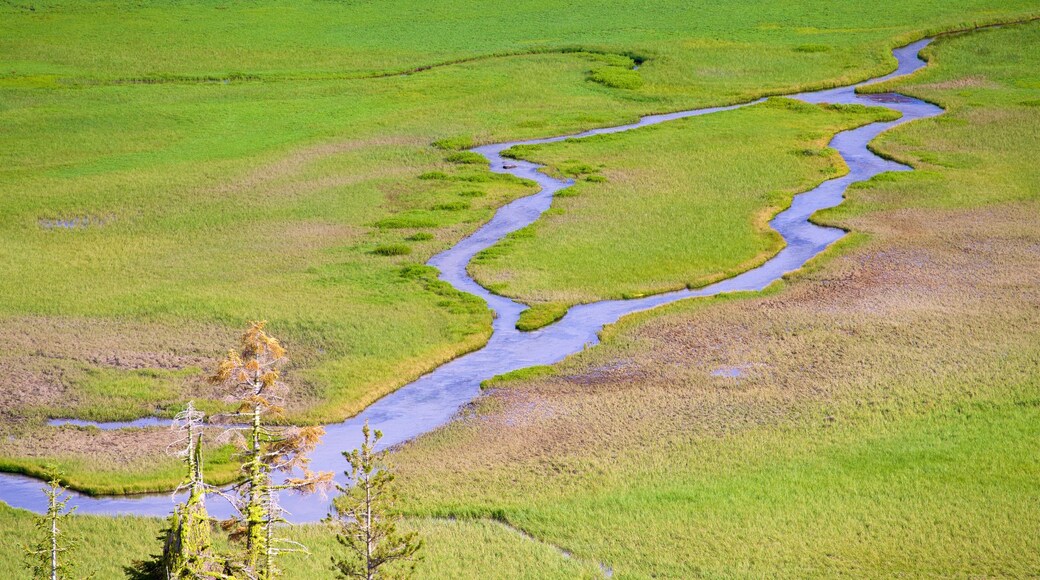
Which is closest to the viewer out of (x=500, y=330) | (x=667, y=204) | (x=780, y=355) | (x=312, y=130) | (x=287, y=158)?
(x=780, y=355)

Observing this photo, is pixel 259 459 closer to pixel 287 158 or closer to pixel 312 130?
pixel 287 158

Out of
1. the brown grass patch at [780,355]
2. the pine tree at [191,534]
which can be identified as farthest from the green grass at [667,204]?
the pine tree at [191,534]

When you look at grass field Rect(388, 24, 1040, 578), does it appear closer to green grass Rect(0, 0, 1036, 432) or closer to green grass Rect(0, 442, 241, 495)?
green grass Rect(0, 442, 241, 495)

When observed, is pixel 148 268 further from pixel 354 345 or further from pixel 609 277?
pixel 609 277

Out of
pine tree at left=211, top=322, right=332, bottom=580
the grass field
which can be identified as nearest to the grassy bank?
the grass field

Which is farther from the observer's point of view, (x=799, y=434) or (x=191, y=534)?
(x=799, y=434)

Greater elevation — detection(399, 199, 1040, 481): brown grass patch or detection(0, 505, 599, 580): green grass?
detection(399, 199, 1040, 481): brown grass patch

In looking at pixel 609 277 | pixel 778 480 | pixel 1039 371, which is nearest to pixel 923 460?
pixel 778 480

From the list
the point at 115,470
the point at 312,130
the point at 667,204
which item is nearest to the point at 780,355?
the point at 667,204
